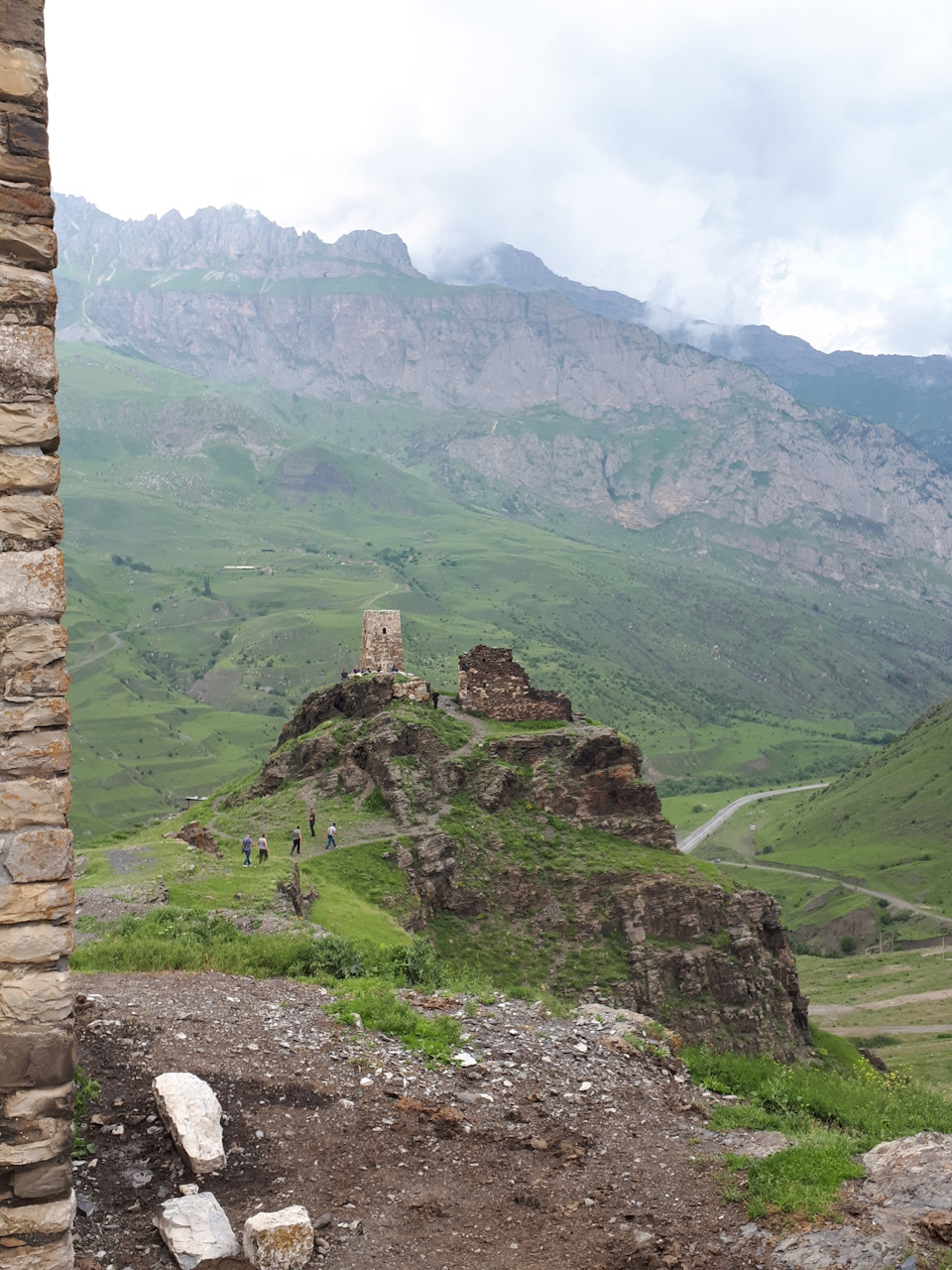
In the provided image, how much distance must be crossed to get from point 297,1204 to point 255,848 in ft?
79.0

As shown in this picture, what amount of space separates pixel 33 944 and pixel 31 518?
2.85m

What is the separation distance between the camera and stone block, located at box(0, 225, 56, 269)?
23.7 ft

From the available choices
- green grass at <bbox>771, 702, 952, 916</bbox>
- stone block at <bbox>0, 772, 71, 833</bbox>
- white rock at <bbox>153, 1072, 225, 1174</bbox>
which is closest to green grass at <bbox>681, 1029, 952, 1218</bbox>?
white rock at <bbox>153, 1072, 225, 1174</bbox>

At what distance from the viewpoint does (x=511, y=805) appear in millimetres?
40812

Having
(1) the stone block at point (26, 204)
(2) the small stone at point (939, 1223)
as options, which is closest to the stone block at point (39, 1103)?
(1) the stone block at point (26, 204)

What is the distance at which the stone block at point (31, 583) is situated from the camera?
7.09 meters

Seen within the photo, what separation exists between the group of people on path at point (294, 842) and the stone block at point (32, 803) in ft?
75.6

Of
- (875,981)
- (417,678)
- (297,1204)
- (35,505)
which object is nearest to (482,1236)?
(297,1204)

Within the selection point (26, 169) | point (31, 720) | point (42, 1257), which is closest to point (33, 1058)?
point (42, 1257)

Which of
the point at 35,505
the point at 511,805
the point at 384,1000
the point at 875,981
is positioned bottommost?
the point at 875,981

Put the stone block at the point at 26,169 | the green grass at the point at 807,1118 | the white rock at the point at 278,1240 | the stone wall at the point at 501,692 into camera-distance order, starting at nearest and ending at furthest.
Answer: the stone block at the point at 26,169
the white rock at the point at 278,1240
the green grass at the point at 807,1118
the stone wall at the point at 501,692

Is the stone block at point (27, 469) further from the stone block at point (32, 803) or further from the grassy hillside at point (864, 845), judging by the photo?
the grassy hillside at point (864, 845)

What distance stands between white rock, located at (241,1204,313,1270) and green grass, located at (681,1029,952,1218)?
13.3ft

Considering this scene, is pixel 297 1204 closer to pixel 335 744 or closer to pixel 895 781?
pixel 335 744
